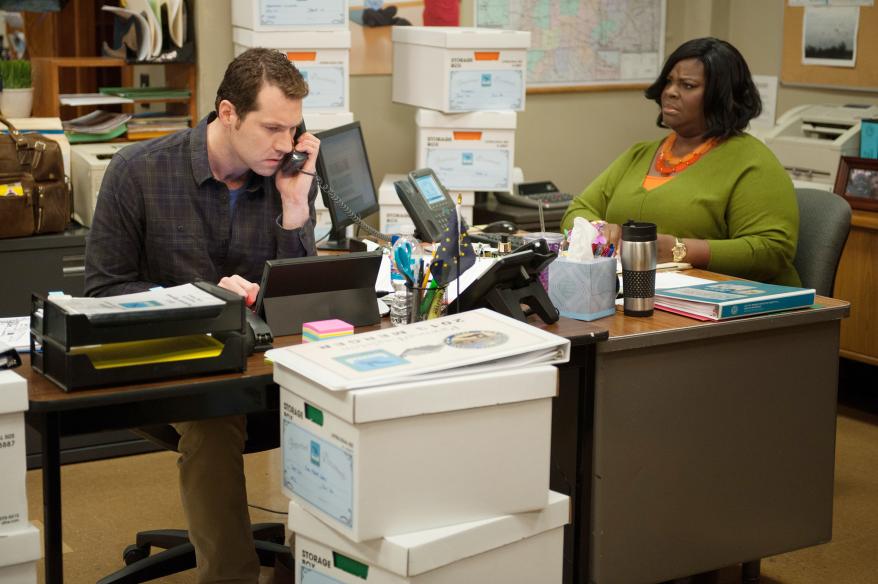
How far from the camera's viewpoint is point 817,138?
14.2 ft

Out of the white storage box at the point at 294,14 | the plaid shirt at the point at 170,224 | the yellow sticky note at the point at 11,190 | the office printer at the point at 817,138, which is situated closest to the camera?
Result: the plaid shirt at the point at 170,224

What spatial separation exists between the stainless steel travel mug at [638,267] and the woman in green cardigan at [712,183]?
0.59m

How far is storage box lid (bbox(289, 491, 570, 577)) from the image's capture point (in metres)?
1.72

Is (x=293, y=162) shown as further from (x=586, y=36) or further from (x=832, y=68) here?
(x=832, y=68)

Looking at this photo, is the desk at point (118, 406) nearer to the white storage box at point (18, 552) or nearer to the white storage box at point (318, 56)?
the white storage box at point (18, 552)

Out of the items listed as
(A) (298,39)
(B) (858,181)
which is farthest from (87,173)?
(B) (858,181)

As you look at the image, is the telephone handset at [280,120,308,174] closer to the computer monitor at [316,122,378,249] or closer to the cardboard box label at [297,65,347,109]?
the computer monitor at [316,122,378,249]

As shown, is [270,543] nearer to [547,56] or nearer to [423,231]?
[423,231]

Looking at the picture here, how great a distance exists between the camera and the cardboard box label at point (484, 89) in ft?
12.8

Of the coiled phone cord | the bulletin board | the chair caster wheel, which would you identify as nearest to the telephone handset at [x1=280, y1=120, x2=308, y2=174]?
the coiled phone cord

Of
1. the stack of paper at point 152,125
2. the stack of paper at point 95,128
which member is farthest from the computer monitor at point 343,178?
the stack of paper at point 95,128

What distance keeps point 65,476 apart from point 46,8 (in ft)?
4.91

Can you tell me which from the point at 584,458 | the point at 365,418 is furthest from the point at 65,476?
the point at 365,418

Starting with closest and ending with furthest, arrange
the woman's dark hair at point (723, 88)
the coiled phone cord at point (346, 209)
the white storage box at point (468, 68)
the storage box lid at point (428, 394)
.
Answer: the storage box lid at point (428, 394), the coiled phone cord at point (346, 209), the woman's dark hair at point (723, 88), the white storage box at point (468, 68)
